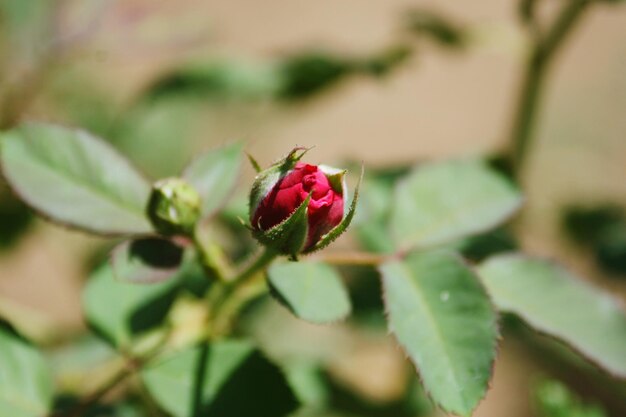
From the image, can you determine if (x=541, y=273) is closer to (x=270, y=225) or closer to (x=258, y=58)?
(x=270, y=225)

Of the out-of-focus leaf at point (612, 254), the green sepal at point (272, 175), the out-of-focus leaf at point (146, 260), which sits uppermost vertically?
the green sepal at point (272, 175)

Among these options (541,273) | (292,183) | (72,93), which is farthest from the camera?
(72,93)

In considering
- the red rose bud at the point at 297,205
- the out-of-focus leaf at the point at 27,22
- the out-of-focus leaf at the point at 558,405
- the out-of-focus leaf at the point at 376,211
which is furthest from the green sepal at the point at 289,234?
the out-of-focus leaf at the point at 27,22

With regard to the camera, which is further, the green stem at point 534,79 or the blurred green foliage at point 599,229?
the blurred green foliage at point 599,229

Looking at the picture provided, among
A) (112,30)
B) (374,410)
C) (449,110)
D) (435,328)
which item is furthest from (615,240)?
(449,110)

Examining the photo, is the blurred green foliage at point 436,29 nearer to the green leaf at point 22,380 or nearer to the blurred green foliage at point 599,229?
the blurred green foliage at point 599,229

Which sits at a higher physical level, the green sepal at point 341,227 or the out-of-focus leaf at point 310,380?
the green sepal at point 341,227

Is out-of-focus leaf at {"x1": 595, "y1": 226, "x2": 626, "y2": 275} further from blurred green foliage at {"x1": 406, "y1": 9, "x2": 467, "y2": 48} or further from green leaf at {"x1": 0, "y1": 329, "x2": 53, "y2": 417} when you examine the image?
green leaf at {"x1": 0, "y1": 329, "x2": 53, "y2": 417}
